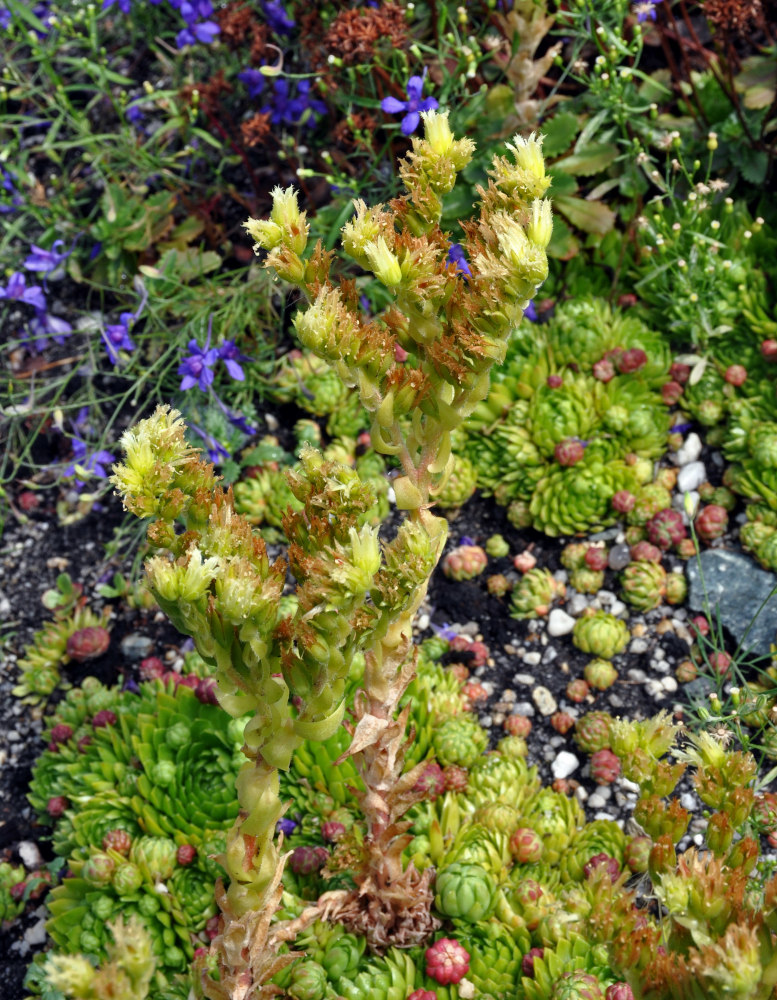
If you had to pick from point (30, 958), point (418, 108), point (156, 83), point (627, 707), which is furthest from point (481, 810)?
point (156, 83)

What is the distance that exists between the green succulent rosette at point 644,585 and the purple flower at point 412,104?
65.5 inches

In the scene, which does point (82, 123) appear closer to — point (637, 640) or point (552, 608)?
point (552, 608)

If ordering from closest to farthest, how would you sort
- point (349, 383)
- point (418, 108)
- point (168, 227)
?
point (349, 383), point (418, 108), point (168, 227)

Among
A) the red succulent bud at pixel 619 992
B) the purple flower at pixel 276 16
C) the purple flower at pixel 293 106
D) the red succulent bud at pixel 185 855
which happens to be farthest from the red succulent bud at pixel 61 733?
the purple flower at pixel 276 16

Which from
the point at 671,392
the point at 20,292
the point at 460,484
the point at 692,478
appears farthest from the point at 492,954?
the point at 20,292

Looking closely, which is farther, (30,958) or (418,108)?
(418,108)

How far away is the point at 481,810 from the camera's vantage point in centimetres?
297

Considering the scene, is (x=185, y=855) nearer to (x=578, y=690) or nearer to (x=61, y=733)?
(x=61, y=733)

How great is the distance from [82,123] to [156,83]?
695 millimetres

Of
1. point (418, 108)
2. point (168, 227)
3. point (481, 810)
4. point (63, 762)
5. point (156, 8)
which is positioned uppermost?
point (418, 108)

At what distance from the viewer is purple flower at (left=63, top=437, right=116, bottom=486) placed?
3738mm

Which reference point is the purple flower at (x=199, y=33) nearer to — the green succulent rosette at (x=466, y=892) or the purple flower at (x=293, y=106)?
the purple flower at (x=293, y=106)

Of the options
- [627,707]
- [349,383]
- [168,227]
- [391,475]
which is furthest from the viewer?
[168,227]

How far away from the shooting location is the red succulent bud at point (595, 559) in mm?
3506
